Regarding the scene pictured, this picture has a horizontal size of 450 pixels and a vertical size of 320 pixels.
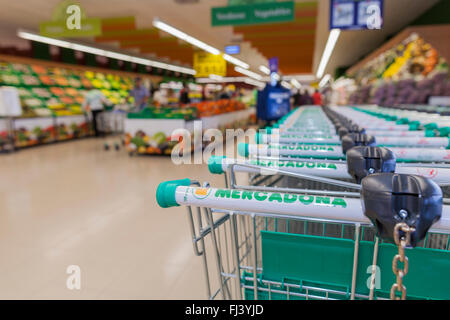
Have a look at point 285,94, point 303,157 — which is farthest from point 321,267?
point 285,94

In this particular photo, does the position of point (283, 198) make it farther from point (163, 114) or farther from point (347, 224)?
point (163, 114)

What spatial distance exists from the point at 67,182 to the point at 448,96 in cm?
707

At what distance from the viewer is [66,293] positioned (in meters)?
2.06

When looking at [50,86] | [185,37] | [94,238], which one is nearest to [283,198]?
[94,238]

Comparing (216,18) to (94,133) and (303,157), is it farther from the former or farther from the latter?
(94,133)

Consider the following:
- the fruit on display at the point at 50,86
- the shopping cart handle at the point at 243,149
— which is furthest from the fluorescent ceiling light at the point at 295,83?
the shopping cart handle at the point at 243,149

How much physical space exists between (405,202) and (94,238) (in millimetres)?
2786

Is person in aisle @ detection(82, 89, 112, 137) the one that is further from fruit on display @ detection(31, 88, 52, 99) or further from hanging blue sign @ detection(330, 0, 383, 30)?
hanging blue sign @ detection(330, 0, 383, 30)

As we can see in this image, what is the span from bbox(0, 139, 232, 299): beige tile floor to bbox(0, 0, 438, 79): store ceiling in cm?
477

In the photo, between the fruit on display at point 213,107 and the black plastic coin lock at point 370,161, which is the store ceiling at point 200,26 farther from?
the black plastic coin lock at point 370,161

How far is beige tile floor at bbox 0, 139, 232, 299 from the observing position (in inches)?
84.0

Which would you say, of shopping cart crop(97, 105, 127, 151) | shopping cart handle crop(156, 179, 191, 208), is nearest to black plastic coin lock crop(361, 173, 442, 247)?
shopping cart handle crop(156, 179, 191, 208)

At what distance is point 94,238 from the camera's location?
2.83 metres

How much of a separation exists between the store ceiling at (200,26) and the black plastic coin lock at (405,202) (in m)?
7.61
